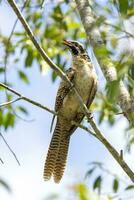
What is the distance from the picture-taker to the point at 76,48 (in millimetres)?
6473

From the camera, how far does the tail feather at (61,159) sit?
5750 millimetres

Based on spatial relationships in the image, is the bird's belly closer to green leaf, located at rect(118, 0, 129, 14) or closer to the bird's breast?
the bird's breast

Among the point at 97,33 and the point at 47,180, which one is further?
the point at 47,180

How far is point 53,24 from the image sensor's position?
750 cm

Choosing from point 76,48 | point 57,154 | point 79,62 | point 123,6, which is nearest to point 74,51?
point 76,48

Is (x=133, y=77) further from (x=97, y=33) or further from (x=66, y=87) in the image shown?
(x=66, y=87)

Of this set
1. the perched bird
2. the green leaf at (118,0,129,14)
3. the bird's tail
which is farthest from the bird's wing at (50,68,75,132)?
the green leaf at (118,0,129,14)

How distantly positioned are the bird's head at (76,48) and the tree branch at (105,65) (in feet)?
4.05

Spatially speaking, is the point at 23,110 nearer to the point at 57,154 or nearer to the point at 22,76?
the point at 22,76

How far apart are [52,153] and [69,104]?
0.49 meters

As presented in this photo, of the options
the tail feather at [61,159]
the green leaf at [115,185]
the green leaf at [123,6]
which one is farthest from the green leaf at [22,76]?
the green leaf at [123,6]

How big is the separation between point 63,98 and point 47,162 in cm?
63

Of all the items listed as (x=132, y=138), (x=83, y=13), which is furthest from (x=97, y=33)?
(x=132, y=138)

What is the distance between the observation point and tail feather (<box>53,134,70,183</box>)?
18.9 feet
